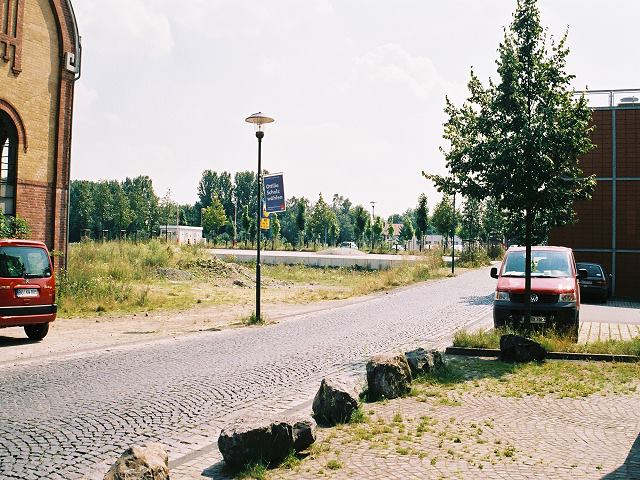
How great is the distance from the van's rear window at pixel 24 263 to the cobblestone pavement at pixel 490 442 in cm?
843

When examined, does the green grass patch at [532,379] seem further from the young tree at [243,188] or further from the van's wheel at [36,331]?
the young tree at [243,188]

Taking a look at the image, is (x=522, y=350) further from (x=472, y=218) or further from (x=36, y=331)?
(x=472, y=218)

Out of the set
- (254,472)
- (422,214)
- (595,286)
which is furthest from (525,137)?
(422,214)

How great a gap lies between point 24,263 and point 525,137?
34.0 ft

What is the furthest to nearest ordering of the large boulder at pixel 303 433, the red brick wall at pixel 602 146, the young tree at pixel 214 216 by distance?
the young tree at pixel 214 216 < the red brick wall at pixel 602 146 < the large boulder at pixel 303 433

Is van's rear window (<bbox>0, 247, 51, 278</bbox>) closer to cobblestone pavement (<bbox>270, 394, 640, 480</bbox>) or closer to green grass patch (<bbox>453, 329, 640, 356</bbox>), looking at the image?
cobblestone pavement (<bbox>270, 394, 640, 480</bbox>)

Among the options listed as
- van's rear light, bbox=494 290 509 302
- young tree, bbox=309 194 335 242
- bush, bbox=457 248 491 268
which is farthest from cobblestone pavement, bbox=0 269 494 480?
young tree, bbox=309 194 335 242

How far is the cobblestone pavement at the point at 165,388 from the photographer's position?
5.59 metres

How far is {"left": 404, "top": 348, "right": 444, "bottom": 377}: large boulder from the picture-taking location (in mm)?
8586

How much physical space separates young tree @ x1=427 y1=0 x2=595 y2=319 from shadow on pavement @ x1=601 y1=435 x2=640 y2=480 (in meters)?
5.82

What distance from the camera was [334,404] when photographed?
636 cm

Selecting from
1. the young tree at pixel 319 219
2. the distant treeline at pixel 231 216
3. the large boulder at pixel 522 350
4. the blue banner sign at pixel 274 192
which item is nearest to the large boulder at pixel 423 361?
the large boulder at pixel 522 350

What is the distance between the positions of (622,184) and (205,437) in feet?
77.5

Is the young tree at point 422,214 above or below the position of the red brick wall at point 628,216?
above
